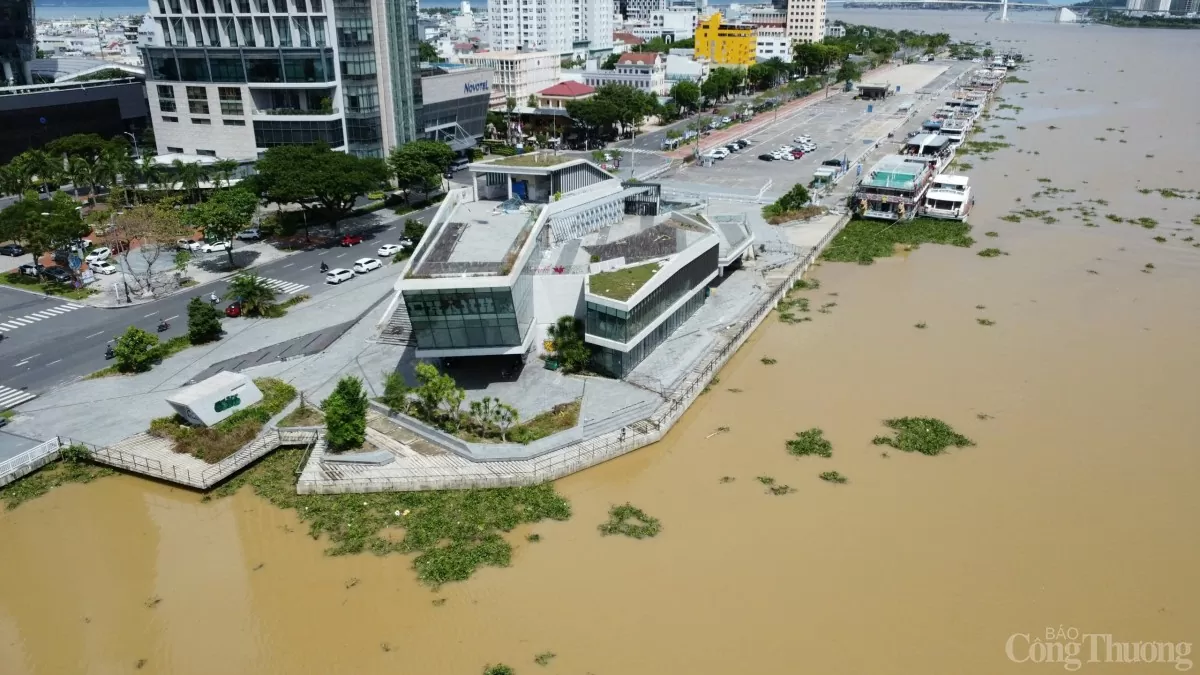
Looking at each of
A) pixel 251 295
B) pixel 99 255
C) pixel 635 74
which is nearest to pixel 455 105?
pixel 99 255

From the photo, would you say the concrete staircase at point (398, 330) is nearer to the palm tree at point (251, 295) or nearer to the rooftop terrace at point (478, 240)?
the rooftop terrace at point (478, 240)

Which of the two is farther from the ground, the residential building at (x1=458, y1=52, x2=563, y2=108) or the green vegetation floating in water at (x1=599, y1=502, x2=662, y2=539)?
the residential building at (x1=458, y1=52, x2=563, y2=108)

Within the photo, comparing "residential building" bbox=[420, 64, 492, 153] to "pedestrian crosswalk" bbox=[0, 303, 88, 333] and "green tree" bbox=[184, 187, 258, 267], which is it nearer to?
"green tree" bbox=[184, 187, 258, 267]

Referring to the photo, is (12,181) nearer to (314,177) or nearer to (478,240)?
(314,177)

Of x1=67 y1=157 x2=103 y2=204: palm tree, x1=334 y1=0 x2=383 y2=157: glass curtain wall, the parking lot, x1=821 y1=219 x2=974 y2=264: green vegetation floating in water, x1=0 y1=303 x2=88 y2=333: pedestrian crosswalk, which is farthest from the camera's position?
the parking lot

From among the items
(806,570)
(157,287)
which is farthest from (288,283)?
(806,570)

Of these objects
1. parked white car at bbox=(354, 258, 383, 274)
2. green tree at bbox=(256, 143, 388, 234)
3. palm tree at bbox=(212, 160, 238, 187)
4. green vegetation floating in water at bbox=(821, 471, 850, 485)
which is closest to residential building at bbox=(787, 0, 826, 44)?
palm tree at bbox=(212, 160, 238, 187)

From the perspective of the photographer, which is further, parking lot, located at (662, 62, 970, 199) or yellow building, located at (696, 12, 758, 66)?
yellow building, located at (696, 12, 758, 66)
